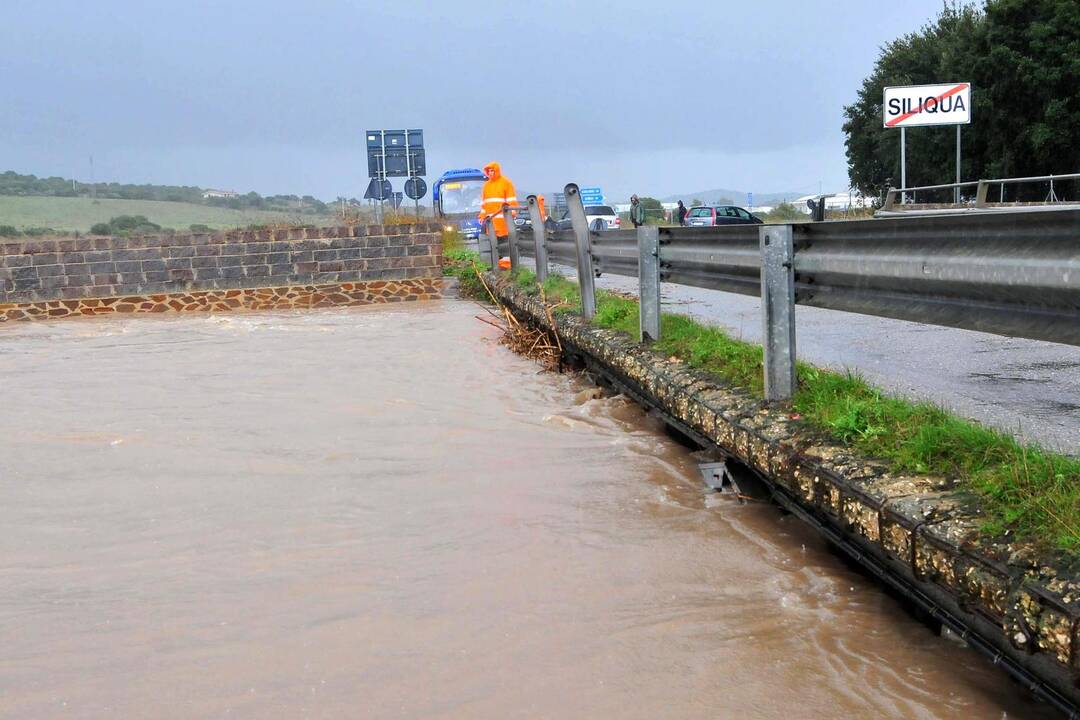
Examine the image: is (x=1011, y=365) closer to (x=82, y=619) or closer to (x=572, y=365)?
(x=572, y=365)

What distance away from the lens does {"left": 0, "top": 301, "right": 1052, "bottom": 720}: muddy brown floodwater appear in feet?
10.8

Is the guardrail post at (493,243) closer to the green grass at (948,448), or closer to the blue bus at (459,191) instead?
the green grass at (948,448)

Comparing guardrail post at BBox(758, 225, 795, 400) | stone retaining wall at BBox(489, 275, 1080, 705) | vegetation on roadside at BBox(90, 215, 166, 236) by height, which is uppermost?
vegetation on roadside at BBox(90, 215, 166, 236)

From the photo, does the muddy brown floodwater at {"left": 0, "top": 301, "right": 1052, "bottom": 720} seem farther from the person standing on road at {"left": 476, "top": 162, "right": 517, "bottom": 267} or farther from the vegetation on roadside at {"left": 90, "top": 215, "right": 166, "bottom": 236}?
the vegetation on roadside at {"left": 90, "top": 215, "right": 166, "bottom": 236}

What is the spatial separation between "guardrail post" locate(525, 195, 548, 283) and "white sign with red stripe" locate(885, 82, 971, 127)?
81.5 ft

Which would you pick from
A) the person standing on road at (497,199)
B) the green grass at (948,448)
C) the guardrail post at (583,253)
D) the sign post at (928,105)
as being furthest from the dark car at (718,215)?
the green grass at (948,448)

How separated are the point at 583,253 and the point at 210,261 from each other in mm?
12947

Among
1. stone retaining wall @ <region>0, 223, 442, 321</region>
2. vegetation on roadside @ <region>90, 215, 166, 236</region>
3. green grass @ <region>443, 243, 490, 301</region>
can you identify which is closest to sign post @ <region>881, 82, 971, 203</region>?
green grass @ <region>443, 243, 490, 301</region>

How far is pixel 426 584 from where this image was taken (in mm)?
4242

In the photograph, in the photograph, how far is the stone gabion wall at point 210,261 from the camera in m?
20.0

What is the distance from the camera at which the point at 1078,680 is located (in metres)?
2.66

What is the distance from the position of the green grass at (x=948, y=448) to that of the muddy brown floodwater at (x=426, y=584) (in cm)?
50

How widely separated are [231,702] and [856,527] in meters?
1.92

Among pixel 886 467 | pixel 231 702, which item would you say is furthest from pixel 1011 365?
pixel 231 702
